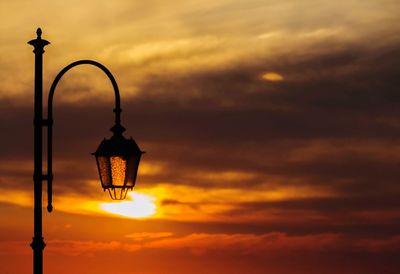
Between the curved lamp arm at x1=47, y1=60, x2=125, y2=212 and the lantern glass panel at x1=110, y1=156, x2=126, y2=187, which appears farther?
the curved lamp arm at x1=47, y1=60, x2=125, y2=212

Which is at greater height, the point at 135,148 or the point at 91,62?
the point at 91,62

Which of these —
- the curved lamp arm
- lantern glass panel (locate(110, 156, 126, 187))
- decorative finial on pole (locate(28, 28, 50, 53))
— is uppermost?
decorative finial on pole (locate(28, 28, 50, 53))

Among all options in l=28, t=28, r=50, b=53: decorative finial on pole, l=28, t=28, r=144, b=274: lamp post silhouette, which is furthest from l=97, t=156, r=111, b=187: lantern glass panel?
l=28, t=28, r=50, b=53: decorative finial on pole

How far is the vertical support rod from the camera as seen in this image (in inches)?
846

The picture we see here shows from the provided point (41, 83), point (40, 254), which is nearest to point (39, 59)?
point (41, 83)

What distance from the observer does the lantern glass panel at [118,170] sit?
2133 centimetres

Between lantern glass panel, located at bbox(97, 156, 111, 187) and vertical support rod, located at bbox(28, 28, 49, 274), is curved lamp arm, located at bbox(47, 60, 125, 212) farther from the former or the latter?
lantern glass panel, located at bbox(97, 156, 111, 187)

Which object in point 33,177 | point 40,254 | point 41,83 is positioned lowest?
point 40,254

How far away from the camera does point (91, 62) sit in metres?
21.7

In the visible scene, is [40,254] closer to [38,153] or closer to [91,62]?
[38,153]

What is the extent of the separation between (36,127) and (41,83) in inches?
30.6

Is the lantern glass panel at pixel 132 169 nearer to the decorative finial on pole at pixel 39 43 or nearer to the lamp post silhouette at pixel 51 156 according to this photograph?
the lamp post silhouette at pixel 51 156

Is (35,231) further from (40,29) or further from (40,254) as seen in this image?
(40,29)

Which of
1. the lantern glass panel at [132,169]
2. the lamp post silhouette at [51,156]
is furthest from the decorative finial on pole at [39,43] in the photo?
the lantern glass panel at [132,169]
